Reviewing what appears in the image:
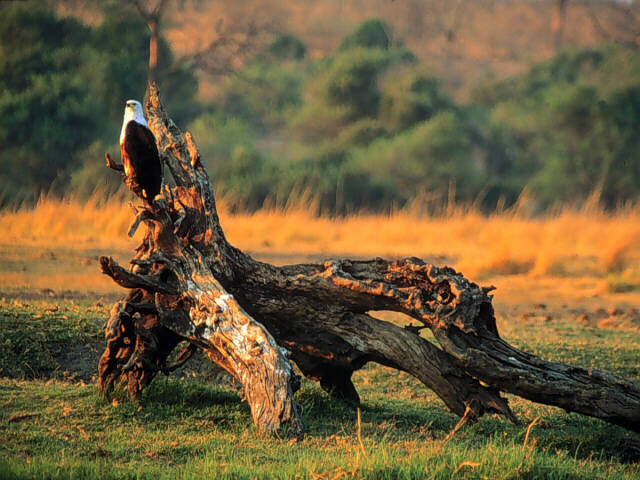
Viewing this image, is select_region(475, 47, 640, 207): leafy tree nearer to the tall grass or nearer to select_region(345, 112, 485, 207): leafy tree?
select_region(345, 112, 485, 207): leafy tree

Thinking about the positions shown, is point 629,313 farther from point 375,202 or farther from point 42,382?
point 375,202

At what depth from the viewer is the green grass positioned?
160 inches

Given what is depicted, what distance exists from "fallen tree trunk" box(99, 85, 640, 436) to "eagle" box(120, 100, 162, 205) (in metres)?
0.12

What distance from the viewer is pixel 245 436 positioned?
15.4ft

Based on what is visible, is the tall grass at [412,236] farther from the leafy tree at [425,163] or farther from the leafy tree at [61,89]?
the leafy tree at [425,163]

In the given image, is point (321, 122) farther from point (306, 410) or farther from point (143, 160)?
point (306, 410)

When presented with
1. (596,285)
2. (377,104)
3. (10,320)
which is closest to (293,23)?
(377,104)

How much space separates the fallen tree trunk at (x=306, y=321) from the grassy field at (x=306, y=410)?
25cm

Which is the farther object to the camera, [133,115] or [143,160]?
[133,115]

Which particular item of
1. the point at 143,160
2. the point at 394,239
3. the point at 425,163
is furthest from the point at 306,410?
the point at 425,163

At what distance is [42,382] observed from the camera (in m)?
6.08

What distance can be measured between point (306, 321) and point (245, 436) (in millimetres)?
1017

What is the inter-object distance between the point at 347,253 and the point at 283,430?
10.8 m

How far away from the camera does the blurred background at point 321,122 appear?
922 inches
